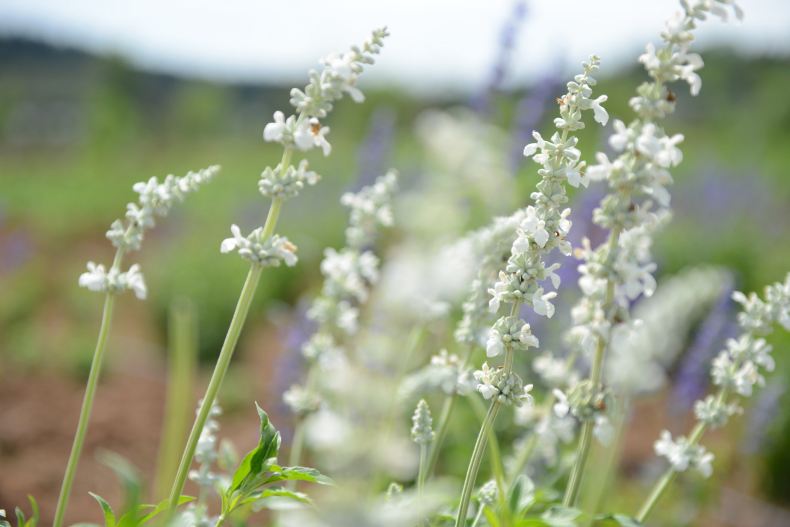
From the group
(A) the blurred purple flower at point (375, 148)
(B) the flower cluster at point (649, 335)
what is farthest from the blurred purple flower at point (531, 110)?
(B) the flower cluster at point (649, 335)

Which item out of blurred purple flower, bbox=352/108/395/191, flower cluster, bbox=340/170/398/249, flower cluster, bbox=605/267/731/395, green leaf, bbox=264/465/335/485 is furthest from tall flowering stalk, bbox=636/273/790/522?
blurred purple flower, bbox=352/108/395/191

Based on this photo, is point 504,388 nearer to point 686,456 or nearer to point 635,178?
point 635,178

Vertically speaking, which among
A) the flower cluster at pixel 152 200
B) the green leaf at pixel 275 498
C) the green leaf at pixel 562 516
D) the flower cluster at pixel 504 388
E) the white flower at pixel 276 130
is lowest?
the green leaf at pixel 275 498

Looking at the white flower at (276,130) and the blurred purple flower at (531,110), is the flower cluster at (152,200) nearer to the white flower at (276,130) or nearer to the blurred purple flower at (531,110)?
the white flower at (276,130)

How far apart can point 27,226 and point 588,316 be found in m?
13.6

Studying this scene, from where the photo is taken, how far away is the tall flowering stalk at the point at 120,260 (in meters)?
1.63

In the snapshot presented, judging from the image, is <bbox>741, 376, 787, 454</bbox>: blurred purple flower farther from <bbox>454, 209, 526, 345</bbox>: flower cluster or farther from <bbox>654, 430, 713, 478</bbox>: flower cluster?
<bbox>454, 209, 526, 345</bbox>: flower cluster

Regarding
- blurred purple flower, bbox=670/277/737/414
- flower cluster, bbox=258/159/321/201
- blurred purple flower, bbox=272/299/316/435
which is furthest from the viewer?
blurred purple flower, bbox=272/299/316/435

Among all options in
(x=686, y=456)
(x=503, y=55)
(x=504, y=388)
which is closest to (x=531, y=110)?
(x=503, y=55)

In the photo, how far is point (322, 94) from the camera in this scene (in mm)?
1440

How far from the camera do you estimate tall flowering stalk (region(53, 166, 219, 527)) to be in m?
1.63

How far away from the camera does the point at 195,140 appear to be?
3225cm

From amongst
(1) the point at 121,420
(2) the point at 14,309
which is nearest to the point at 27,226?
(2) the point at 14,309

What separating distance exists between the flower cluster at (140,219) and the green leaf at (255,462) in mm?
418
